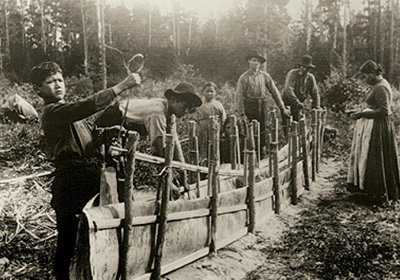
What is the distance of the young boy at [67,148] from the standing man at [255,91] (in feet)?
17.5

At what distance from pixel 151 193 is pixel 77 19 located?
31.8 m

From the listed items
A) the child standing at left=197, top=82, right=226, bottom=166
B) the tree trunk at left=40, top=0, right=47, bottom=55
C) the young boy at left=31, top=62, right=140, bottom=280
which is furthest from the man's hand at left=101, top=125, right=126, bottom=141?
the tree trunk at left=40, top=0, right=47, bottom=55

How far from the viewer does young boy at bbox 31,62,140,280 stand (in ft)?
10.6

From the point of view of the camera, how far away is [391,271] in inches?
187

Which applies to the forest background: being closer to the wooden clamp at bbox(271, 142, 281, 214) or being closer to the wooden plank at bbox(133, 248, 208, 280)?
the wooden clamp at bbox(271, 142, 281, 214)

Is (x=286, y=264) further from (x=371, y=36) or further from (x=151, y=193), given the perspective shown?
(x=371, y=36)

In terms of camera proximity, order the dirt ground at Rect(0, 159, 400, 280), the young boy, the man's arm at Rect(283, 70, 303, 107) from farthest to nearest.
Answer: the man's arm at Rect(283, 70, 303, 107)
the dirt ground at Rect(0, 159, 400, 280)
the young boy

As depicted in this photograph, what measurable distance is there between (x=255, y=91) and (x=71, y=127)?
575cm

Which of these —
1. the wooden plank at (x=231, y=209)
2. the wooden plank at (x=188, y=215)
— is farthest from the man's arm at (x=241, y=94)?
the wooden plank at (x=188, y=215)

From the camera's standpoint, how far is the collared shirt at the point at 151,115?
430cm

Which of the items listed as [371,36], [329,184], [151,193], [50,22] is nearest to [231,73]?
[371,36]

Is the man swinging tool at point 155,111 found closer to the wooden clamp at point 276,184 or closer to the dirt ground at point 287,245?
the dirt ground at point 287,245

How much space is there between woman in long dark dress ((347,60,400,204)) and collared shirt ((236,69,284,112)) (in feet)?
6.30

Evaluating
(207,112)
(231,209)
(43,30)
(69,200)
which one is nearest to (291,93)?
(207,112)
